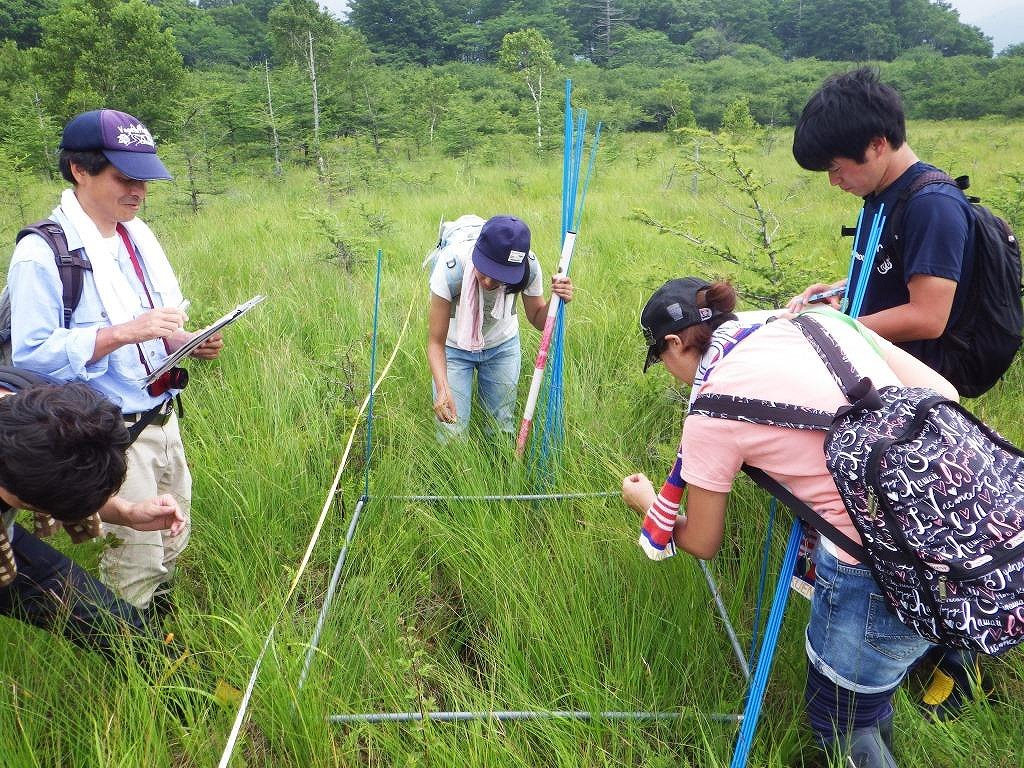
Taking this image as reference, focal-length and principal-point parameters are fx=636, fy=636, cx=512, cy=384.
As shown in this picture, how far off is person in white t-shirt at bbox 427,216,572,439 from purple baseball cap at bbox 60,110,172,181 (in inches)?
44.4

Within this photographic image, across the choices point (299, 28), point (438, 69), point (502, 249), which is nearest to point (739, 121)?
point (299, 28)

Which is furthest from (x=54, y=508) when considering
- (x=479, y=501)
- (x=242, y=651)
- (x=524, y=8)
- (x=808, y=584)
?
(x=524, y=8)

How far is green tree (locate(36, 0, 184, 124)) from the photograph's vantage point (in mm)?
12500

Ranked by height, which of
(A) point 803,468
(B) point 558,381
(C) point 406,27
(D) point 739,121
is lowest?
(B) point 558,381

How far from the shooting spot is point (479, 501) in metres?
2.44

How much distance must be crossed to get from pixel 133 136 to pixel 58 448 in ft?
3.57

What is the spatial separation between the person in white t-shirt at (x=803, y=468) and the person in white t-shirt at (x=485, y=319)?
3.44ft

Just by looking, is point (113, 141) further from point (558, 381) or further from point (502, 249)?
point (558, 381)

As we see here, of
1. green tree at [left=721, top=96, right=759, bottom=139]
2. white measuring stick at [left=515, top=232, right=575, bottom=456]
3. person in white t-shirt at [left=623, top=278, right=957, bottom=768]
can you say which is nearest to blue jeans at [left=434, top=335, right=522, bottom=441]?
white measuring stick at [left=515, top=232, right=575, bottom=456]

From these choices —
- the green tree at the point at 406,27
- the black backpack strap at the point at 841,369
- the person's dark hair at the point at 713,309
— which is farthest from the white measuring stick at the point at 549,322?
the green tree at the point at 406,27

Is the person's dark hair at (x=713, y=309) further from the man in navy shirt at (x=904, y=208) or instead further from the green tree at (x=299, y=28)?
the green tree at (x=299, y=28)

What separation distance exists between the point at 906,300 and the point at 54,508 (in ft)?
7.53

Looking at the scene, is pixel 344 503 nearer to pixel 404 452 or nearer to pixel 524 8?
pixel 404 452

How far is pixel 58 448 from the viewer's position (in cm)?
128
